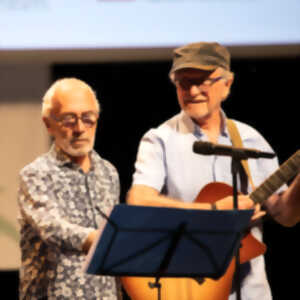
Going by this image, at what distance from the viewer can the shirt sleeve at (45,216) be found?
2938mm

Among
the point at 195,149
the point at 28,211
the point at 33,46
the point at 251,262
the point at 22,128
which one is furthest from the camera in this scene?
the point at 22,128

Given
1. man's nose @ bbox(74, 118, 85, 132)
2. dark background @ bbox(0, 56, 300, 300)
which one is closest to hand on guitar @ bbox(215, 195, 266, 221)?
man's nose @ bbox(74, 118, 85, 132)

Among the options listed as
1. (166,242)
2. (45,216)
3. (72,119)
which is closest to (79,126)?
(72,119)

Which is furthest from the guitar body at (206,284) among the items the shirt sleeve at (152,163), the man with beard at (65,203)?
the shirt sleeve at (152,163)

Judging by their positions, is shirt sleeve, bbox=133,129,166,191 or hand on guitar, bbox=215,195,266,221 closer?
hand on guitar, bbox=215,195,266,221

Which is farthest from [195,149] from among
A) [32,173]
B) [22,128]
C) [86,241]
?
[22,128]

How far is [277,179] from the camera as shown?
3254 mm

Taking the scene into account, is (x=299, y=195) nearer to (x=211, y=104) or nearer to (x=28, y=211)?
(x=211, y=104)

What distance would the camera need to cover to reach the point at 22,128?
189 inches

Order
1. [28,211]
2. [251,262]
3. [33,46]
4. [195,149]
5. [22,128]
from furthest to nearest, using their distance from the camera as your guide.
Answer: [22,128], [33,46], [251,262], [28,211], [195,149]

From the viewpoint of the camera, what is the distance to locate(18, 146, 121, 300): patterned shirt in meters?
2.99

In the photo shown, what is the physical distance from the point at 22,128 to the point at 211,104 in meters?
1.87

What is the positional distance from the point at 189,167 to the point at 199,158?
8 cm

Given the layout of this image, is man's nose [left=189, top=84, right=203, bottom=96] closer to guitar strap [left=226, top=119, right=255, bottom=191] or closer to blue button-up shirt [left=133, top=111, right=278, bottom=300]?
blue button-up shirt [left=133, top=111, right=278, bottom=300]
